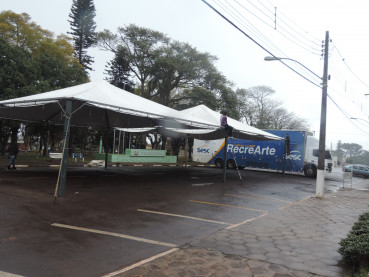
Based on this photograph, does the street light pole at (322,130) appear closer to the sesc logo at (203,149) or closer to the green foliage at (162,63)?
the sesc logo at (203,149)

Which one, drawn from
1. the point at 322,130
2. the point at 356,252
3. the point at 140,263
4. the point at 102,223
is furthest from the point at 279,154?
the point at 140,263

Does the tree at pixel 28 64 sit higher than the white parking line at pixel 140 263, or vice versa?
the tree at pixel 28 64

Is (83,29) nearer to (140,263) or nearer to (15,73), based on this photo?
(15,73)

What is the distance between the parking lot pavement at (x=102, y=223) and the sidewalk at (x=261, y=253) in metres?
0.23

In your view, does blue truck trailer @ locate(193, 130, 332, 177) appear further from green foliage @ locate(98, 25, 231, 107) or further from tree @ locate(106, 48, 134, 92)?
tree @ locate(106, 48, 134, 92)

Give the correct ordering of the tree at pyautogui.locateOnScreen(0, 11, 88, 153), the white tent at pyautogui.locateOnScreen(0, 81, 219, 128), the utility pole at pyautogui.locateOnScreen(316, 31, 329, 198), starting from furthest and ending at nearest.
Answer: the tree at pyautogui.locateOnScreen(0, 11, 88, 153), the utility pole at pyautogui.locateOnScreen(316, 31, 329, 198), the white tent at pyautogui.locateOnScreen(0, 81, 219, 128)

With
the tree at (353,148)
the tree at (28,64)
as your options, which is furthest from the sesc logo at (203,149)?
the tree at (353,148)

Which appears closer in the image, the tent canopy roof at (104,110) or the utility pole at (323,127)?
the tent canopy roof at (104,110)

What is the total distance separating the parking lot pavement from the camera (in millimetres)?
4223

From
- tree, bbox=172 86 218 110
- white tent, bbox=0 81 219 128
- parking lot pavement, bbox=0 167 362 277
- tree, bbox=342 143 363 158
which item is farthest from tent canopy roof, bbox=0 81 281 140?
tree, bbox=342 143 363 158

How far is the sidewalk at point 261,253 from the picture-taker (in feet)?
13.2

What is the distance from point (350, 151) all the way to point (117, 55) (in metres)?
115

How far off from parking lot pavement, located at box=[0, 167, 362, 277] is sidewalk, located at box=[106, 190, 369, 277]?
23 centimetres

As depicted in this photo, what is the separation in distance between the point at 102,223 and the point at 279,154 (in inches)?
803
